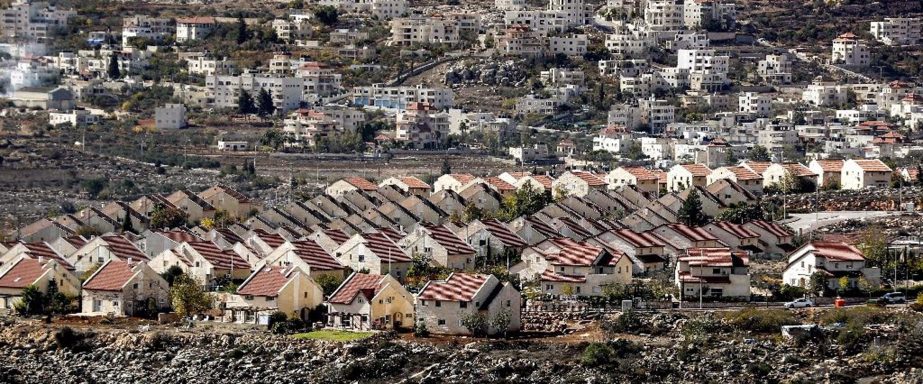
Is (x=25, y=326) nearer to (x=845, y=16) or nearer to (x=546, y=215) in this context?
(x=546, y=215)

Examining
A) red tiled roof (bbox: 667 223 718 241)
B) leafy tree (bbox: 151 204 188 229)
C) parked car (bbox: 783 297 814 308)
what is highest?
red tiled roof (bbox: 667 223 718 241)

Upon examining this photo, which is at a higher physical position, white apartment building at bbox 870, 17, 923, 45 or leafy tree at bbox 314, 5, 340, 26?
leafy tree at bbox 314, 5, 340, 26

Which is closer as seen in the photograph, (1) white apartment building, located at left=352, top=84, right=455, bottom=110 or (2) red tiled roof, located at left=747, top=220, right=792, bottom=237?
(2) red tiled roof, located at left=747, top=220, right=792, bottom=237

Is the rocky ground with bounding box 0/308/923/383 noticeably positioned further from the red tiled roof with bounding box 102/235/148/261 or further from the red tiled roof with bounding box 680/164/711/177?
the red tiled roof with bounding box 680/164/711/177

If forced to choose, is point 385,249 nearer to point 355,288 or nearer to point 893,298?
point 355,288

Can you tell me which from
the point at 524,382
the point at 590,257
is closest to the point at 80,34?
the point at 590,257

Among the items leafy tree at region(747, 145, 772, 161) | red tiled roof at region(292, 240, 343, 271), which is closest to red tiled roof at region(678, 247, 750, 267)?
red tiled roof at region(292, 240, 343, 271)

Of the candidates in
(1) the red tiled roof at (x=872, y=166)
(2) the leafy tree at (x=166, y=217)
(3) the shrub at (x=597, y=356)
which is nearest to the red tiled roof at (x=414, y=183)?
(2) the leafy tree at (x=166, y=217)
